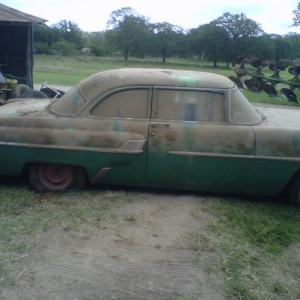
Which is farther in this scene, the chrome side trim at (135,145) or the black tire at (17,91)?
the black tire at (17,91)

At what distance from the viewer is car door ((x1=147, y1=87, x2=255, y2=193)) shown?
4.86 m

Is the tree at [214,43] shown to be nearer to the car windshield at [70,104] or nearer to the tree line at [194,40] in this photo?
the tree line at [194,40]

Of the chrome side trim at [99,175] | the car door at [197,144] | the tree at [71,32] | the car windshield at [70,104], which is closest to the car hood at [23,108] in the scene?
the car windshield at [70,104]

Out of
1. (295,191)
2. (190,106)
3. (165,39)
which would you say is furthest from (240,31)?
(295,191)

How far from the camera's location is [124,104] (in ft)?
16.4

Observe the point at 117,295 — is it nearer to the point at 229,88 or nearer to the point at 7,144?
the point at 7,144

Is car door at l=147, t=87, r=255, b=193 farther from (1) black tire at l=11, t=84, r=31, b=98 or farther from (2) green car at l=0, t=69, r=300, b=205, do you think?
(1) black tire at l=11, t=84, r=31, b=98

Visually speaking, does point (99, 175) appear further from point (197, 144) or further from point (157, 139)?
point (197, 144)

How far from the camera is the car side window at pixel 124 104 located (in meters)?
4.99

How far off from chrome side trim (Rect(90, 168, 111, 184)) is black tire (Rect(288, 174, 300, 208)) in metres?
2.20

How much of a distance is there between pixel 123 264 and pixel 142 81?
7.60 ft

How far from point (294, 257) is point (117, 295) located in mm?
1731

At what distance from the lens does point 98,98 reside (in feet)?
16.4

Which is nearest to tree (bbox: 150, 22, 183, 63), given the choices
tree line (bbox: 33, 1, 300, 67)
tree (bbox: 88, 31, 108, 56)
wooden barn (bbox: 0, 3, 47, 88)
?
tree line (bbox: 33, 1, 300, 67)
